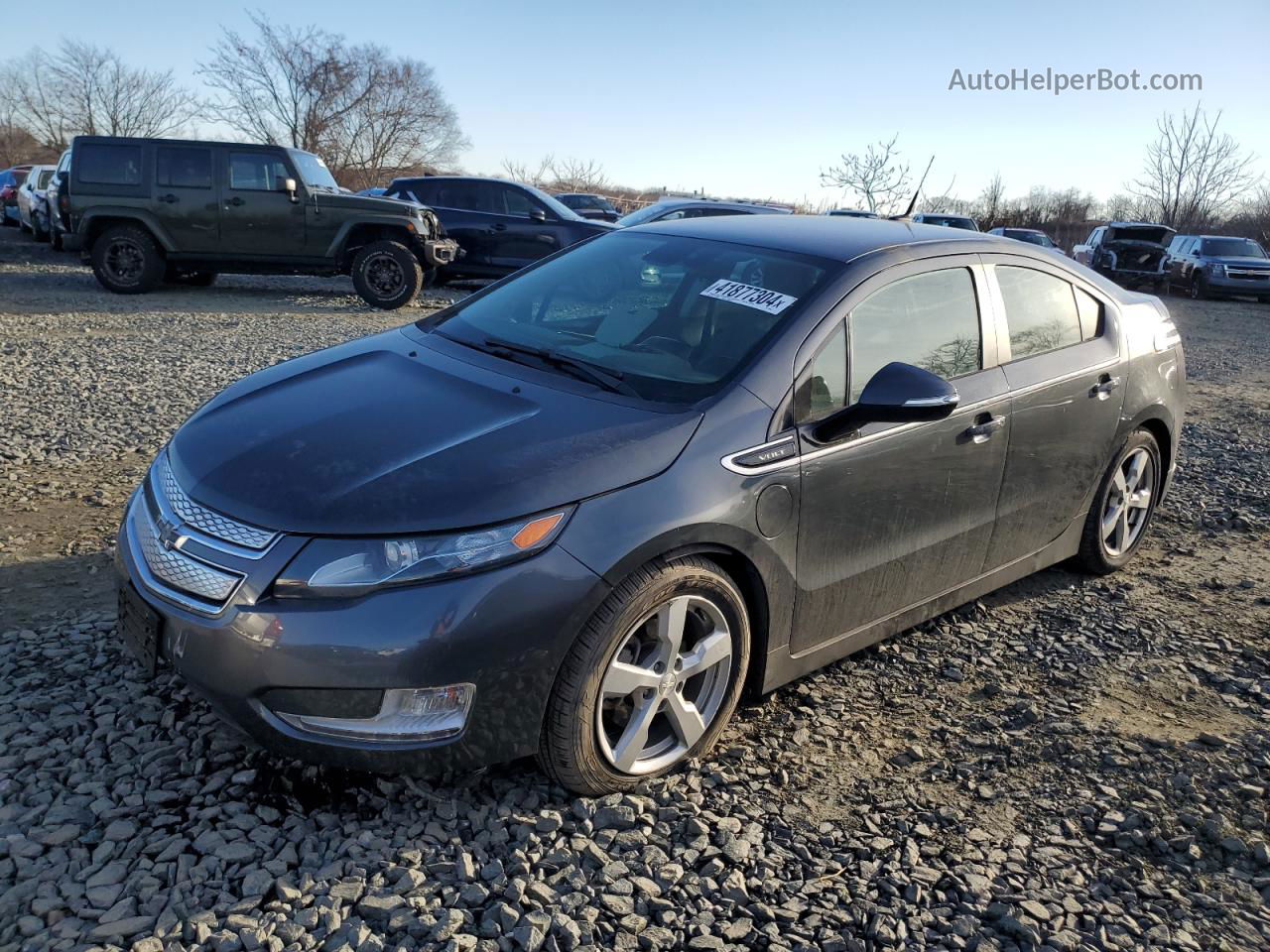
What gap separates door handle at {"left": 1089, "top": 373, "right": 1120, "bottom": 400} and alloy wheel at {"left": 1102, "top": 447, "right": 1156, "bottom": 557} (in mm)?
425

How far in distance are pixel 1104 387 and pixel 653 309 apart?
82.7 inches

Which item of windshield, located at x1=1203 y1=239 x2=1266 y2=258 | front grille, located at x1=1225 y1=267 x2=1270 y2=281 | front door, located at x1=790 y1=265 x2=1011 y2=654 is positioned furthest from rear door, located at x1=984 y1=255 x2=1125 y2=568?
windshield, located at x1=1203 y1=239 x2=1266 y2=258

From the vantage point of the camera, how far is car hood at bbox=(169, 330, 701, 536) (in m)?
2.53

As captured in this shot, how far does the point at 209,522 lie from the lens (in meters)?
2.62

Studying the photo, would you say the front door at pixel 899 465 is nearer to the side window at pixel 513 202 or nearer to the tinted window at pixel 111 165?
the side window at pixel 513 202

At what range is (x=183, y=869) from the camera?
241cm

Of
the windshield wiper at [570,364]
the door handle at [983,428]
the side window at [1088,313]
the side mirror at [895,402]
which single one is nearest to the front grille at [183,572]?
the windshield wiper at [570,364]

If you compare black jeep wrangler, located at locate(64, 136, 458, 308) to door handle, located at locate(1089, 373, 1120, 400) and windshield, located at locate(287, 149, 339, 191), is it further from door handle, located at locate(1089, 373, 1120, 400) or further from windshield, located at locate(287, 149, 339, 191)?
door handle, located at locate(1089, 373, 1120, 400)

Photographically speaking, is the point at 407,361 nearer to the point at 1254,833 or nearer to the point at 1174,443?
the point at 1254,833

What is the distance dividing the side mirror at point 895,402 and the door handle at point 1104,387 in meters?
1.48

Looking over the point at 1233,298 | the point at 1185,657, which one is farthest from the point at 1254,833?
the point at 1233,298

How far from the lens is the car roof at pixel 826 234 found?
3570mm

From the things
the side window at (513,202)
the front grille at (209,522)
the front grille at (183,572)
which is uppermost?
the side window at (513,202)

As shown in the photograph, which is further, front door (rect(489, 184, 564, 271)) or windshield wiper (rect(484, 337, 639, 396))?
front door (rect(489, 184, 564, 271))
